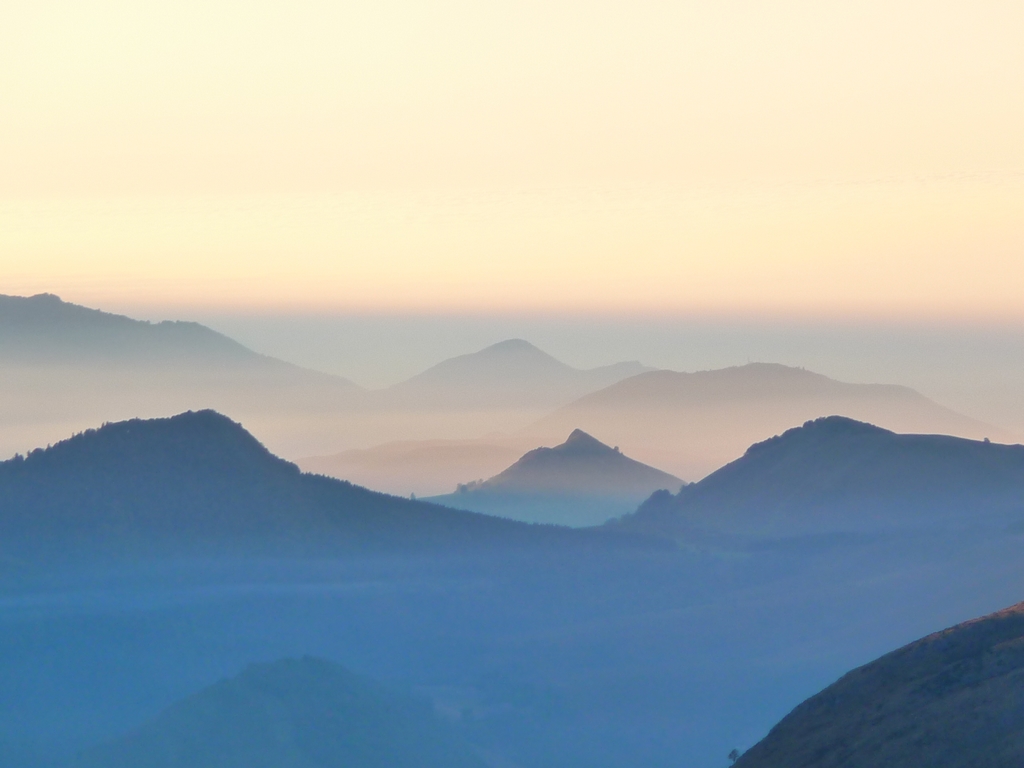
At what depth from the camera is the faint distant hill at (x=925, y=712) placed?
151ft

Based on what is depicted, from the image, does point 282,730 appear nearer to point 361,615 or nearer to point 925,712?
point 925,712

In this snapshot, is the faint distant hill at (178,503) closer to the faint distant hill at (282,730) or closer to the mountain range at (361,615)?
the mountain range at (361,615)

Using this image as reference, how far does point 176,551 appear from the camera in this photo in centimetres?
18138

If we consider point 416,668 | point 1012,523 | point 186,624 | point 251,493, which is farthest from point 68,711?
point 1012,523

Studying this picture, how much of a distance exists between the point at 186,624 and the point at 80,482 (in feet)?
95.0

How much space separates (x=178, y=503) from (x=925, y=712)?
144857 millimetres

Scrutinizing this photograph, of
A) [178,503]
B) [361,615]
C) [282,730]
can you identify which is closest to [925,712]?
[282,730]

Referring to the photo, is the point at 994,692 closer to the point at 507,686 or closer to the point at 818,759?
the point at 818,759

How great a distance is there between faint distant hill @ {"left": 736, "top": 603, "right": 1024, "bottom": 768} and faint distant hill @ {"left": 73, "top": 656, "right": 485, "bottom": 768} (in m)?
57.9

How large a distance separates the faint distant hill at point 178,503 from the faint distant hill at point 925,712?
440ft

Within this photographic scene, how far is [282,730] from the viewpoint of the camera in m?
106

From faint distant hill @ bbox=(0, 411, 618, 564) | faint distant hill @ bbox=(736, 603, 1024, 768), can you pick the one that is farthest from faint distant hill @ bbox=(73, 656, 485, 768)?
Answer: faint distant hill @ bbox=(0, 411, 618, 564)

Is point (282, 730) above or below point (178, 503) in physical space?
below

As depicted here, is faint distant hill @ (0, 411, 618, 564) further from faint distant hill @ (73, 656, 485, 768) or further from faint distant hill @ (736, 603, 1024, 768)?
faint distant hill @ (736, 603, 1024, 768)
